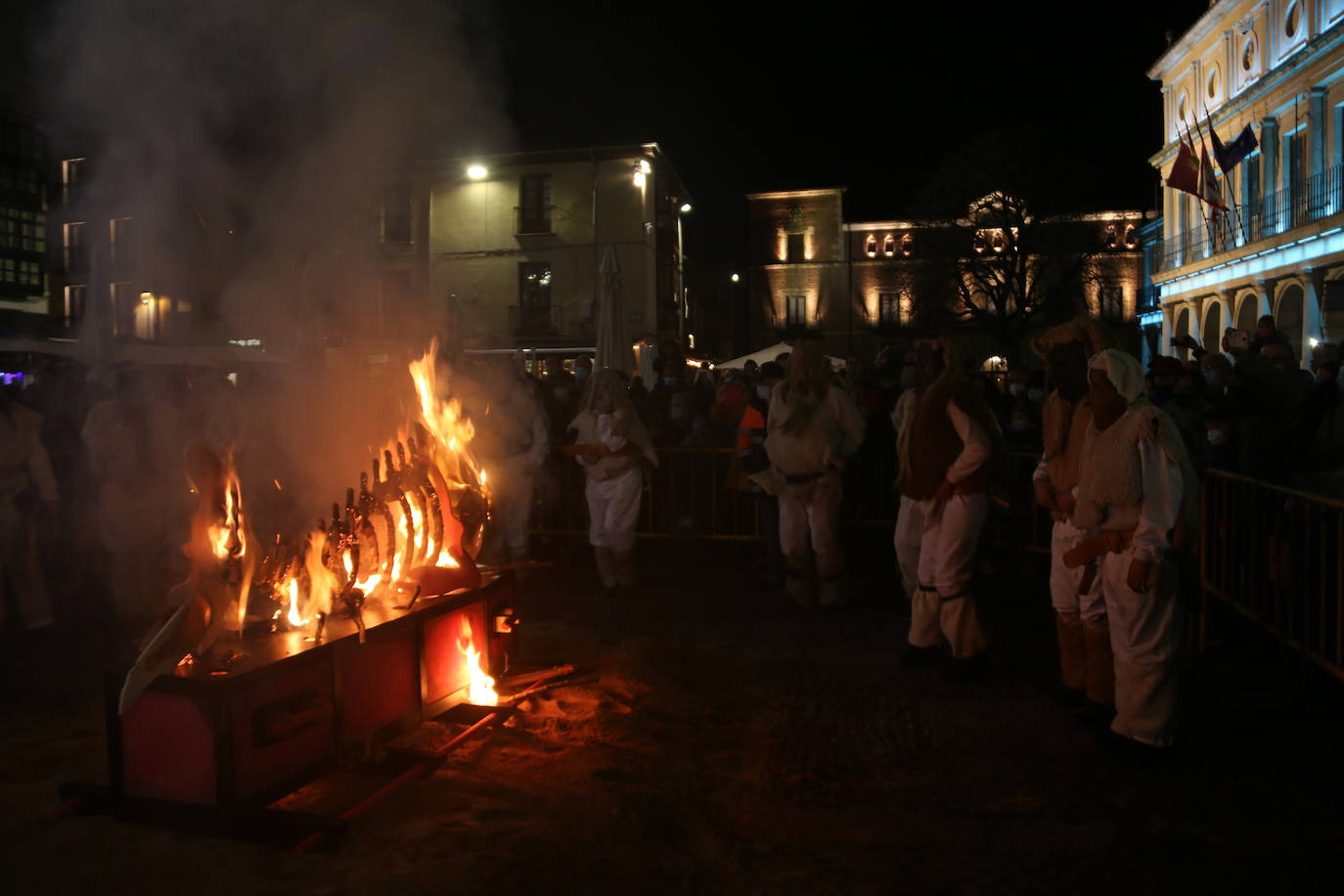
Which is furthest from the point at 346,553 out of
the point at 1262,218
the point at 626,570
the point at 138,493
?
the point at 1262,218

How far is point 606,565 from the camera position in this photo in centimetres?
795

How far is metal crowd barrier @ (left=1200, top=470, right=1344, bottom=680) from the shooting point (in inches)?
188

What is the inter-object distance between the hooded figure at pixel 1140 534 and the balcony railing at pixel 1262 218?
27.2 meters

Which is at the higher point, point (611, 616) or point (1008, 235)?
point (1008, 235)

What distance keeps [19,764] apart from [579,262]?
28030 mm

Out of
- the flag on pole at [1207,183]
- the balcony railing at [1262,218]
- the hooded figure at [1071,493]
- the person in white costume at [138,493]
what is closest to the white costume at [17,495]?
the person in white costume at [138,493]

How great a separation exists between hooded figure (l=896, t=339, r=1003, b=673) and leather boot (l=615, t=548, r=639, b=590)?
291cm

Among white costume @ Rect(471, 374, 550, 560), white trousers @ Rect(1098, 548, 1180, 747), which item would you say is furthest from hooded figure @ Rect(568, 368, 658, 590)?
white trousers @ Rect(1098, 548, 1180, 747)

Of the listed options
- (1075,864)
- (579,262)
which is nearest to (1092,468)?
(1075,864)

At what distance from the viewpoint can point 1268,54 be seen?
30.1 meters

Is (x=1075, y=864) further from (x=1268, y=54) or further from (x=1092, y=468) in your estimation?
A: (x=1268, y=54)

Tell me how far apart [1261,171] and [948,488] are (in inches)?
1294

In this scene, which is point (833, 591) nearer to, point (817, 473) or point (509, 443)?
point (817, 473)

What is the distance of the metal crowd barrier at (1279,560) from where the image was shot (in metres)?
4.78
